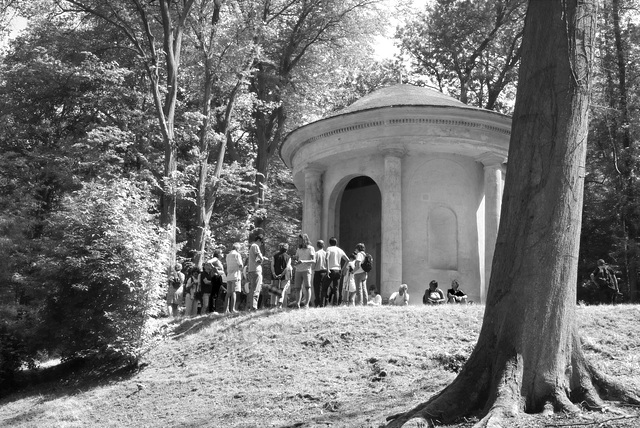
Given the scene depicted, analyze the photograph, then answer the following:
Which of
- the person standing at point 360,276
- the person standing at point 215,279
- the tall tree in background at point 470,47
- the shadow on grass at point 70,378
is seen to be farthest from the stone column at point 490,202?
the tall tree in background at point 470,47

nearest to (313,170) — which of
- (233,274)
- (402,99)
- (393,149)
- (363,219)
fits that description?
(393,149)

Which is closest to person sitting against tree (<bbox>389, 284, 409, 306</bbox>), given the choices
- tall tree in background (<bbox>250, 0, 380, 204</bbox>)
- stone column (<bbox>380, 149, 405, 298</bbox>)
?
stone column (<bbox>380, 149, 405, 298</bbox>)

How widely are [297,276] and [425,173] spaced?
5.05 m

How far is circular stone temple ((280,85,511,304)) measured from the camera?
1842cm

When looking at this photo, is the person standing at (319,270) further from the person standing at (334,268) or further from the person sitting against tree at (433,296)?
the person sitting against tree at (433,296)

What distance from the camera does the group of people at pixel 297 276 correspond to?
50.9 feet

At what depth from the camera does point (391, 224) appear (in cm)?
1836

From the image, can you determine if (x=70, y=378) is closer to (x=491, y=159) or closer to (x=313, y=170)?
(x=313, y=170)

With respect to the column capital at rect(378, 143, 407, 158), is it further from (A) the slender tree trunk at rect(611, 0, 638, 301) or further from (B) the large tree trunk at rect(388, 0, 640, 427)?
(A) the slender tree trunk at rect(611, 0, 638, 301)

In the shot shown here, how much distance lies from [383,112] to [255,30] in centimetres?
704

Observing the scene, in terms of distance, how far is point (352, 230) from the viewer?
931 inches

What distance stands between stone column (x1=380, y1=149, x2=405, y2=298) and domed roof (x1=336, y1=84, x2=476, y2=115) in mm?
1209

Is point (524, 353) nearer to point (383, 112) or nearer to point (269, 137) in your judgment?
point (383, 112)

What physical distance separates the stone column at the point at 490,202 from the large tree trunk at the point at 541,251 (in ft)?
37.2
